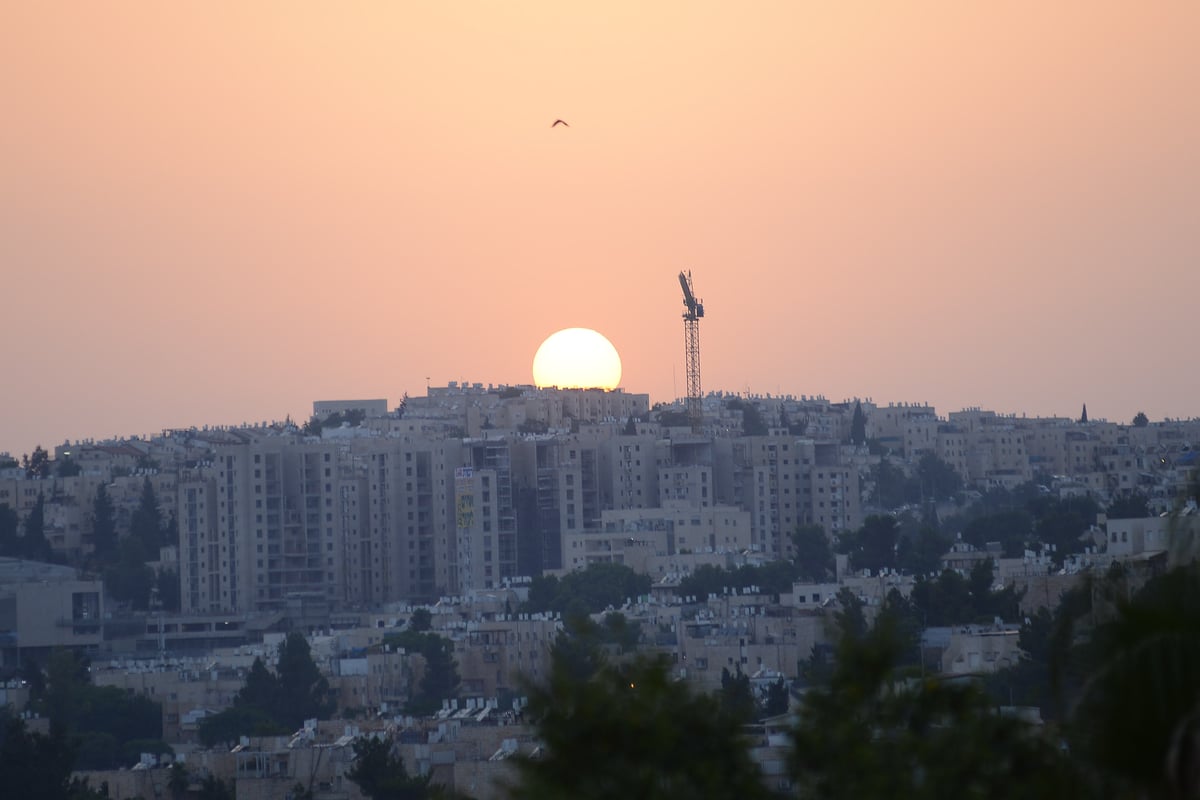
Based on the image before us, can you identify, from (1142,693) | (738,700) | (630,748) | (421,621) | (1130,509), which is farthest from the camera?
(421,621)

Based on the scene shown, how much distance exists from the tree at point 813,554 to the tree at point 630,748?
57813 millimetres

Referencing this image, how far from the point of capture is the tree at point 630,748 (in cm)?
746

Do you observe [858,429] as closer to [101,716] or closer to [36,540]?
[36,540]

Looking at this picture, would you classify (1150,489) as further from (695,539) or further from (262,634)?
(262,634)

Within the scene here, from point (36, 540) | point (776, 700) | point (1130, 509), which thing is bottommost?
point (776, 700)

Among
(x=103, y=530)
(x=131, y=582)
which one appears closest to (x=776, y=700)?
(x=131, y=582)

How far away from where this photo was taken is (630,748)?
7.50 m

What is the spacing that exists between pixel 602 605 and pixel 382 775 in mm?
30812

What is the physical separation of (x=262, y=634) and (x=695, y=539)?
46.4ft

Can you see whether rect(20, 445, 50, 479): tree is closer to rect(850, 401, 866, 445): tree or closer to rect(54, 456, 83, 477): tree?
rect(54, 456, 83, 477): tree

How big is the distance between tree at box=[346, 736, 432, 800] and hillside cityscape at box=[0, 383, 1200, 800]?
7 cm

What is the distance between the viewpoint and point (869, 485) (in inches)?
3743

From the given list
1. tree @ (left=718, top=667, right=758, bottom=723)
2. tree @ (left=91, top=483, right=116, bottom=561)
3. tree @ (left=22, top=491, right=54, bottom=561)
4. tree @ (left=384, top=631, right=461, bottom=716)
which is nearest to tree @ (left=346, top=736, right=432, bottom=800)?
tree @ (left=718, top=667, right=758, bottom=723)

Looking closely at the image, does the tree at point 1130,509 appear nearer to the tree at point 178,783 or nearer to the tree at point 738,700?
the tree at point 738,700
